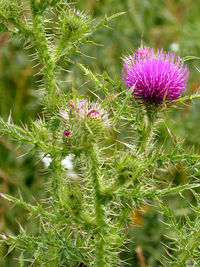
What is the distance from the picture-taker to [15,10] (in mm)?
2498

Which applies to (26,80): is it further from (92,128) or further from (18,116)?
(92,128)

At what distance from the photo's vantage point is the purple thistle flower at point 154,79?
2490 millimetres

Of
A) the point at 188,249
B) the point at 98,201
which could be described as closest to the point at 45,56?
the point at 98,201

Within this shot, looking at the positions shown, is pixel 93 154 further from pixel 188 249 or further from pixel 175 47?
pixel 175 47

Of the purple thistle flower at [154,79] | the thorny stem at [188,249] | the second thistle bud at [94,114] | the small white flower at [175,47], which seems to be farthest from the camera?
the small white flower at [175,47]

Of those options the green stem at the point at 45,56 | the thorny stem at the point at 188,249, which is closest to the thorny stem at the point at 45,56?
the green stem at the point at 45,56

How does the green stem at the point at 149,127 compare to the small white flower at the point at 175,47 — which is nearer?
the green stem at the point at 149,127

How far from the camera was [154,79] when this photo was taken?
2.49 m

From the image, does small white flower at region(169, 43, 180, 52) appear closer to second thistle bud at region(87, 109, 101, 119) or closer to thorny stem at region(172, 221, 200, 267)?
thorny stem at region(172, 221, 200, 267)

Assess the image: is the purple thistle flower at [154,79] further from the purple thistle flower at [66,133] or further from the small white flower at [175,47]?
the small white flower at [175,47]

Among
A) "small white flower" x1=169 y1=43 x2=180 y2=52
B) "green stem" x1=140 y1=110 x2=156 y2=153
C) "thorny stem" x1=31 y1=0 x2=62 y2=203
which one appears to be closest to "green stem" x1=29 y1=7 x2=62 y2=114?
"thorny stem" x1=31 y1=0 x2=62 y2=203

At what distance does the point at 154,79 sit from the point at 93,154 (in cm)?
60

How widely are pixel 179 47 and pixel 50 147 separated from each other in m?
3.13

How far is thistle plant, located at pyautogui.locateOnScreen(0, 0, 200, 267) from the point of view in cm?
213
